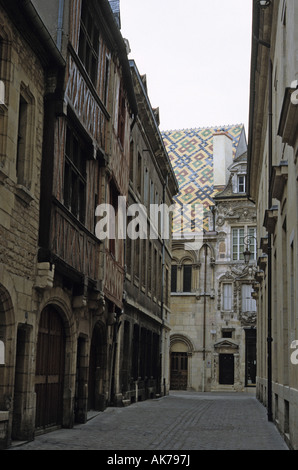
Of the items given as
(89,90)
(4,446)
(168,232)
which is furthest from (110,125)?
(168,232)

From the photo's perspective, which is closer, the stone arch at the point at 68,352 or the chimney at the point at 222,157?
the stone arch at the point at 68,352

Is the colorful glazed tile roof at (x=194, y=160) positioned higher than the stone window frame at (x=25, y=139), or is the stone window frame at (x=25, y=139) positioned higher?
the colorful glazed tile roof at (x=194, y=160)

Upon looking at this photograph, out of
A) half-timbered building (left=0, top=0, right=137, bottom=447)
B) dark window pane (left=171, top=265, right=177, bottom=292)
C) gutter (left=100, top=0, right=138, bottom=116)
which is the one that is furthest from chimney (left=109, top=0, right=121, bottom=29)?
dark window pane (left=171, top=265, right=177, bottom=292)

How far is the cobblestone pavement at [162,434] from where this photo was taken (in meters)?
10.4

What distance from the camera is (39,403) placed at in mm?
11414

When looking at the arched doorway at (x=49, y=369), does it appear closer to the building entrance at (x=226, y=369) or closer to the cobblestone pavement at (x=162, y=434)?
the cobblestone pavement at (x=162, y=434)

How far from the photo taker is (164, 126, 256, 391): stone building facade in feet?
126

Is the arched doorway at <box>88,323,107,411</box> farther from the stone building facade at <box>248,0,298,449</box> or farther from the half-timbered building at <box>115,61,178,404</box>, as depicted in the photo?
the stone building facade at <box>248,0,298,449</box>

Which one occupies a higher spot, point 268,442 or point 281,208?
point 281,208

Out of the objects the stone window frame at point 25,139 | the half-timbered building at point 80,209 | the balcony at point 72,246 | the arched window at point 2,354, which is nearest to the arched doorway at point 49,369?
the half-timbered building at point 80,209

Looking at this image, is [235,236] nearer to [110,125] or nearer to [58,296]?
[110,125]

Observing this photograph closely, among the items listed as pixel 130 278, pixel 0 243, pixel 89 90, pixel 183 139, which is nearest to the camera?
pixel 0 243

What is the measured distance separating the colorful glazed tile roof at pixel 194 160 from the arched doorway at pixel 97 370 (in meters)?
25.2

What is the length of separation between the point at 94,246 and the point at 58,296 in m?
2.28
